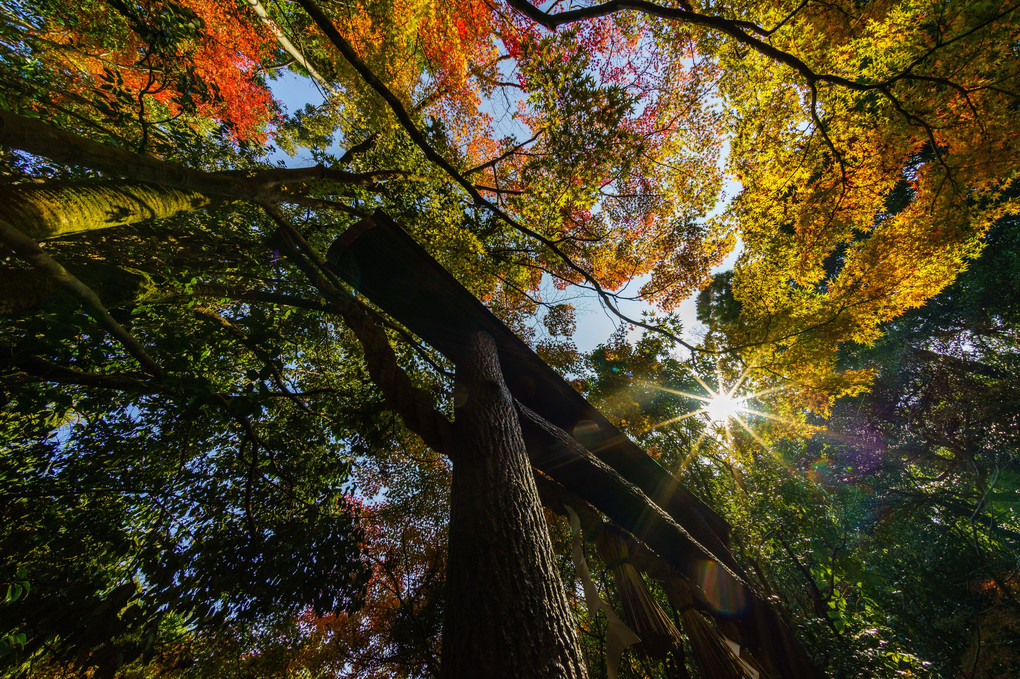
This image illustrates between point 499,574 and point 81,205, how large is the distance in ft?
12.6

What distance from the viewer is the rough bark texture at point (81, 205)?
2064 mm

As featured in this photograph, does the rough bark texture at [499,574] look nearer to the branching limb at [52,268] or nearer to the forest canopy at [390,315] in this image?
the forest canopy at [390,315]

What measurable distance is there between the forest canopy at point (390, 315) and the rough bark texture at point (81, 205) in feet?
0.07

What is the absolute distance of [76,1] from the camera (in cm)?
444

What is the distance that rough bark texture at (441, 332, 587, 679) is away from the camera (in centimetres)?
95

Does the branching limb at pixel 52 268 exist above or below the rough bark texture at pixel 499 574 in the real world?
above

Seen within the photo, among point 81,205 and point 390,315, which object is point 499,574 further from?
point 81,205

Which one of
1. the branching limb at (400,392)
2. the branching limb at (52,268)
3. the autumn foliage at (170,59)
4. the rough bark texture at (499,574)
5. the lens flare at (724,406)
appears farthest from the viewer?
the lens flare at (724,406)

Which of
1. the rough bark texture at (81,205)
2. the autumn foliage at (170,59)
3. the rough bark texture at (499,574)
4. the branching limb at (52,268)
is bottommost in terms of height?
the rough bark texture at (499,574)

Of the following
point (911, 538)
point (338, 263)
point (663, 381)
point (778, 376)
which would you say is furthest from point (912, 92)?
point (911, 538)

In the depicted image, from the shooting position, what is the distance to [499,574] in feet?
3.84

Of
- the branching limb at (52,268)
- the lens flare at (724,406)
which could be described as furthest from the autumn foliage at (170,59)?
the lens flare at (724,406)

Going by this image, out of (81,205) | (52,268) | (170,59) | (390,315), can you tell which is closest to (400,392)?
(390,315)

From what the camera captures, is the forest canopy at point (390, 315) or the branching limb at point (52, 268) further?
the forest canopy at point (390, 315)
